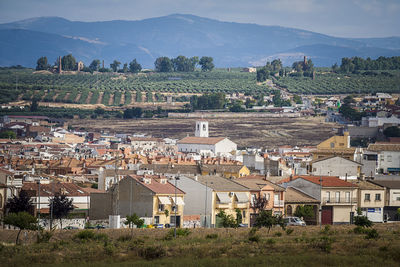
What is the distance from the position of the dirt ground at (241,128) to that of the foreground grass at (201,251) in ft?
368

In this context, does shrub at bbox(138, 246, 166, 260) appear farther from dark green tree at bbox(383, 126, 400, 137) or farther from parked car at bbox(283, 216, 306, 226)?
dark green tree at bbox(383, 126, 400, 137)

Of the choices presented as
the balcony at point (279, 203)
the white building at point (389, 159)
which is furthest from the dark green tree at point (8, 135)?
the balcony at point (279, 203)

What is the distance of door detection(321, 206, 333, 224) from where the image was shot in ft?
167

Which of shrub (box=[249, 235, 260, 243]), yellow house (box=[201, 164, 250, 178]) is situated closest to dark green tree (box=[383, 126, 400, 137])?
yellow house (box=[201, 164, 250, 178])

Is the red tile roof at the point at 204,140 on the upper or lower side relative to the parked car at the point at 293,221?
lower

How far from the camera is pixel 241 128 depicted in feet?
551

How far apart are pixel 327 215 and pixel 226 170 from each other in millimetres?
16817

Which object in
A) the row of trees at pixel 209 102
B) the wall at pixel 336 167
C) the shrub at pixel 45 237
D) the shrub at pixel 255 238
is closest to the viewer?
the shrub at pixel 45 237

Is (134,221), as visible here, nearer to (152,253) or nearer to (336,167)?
(152,253)

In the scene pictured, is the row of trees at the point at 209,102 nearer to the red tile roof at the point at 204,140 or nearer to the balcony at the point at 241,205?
the red tile roof at the point at 204,140

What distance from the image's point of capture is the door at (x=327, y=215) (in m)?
50.9

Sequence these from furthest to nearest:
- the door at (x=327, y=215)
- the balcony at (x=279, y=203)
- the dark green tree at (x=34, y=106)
Answer: the dark green tree at (x=34, y=106) < the door at (x=327, y=215) < the balcony at (x=279, y=203)

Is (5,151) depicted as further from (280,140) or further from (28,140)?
(280,140)

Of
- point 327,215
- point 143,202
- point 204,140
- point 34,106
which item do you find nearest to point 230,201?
point 143,202
